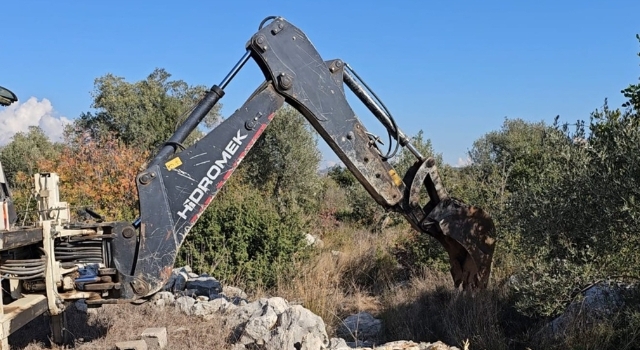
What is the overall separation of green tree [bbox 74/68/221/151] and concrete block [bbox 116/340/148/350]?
58.1 ft

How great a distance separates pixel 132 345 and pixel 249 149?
2.33 metres

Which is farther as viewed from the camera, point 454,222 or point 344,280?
point 344,280

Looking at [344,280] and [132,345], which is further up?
[344,280]

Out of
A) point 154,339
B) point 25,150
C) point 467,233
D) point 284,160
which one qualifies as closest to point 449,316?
point 467,233

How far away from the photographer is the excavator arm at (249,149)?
5051mm

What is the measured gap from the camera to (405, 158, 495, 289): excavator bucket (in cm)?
619

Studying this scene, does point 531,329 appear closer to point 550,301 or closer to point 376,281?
point 550,301

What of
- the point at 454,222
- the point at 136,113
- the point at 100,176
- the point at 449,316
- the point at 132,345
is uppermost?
the point at 136,113

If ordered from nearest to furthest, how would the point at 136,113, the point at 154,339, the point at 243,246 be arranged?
the point at 154,339, the point at 243,246, the point at 136,113

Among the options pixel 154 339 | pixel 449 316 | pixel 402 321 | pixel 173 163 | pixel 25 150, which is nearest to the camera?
pixel 173 163

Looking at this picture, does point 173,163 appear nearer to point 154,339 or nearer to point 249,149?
point 249,149

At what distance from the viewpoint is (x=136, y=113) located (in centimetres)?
2408

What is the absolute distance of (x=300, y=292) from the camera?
8.45 metres

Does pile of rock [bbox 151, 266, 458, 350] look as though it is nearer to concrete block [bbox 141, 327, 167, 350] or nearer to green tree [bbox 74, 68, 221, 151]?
concrete block [bbox 141, 327, 167, 350]
